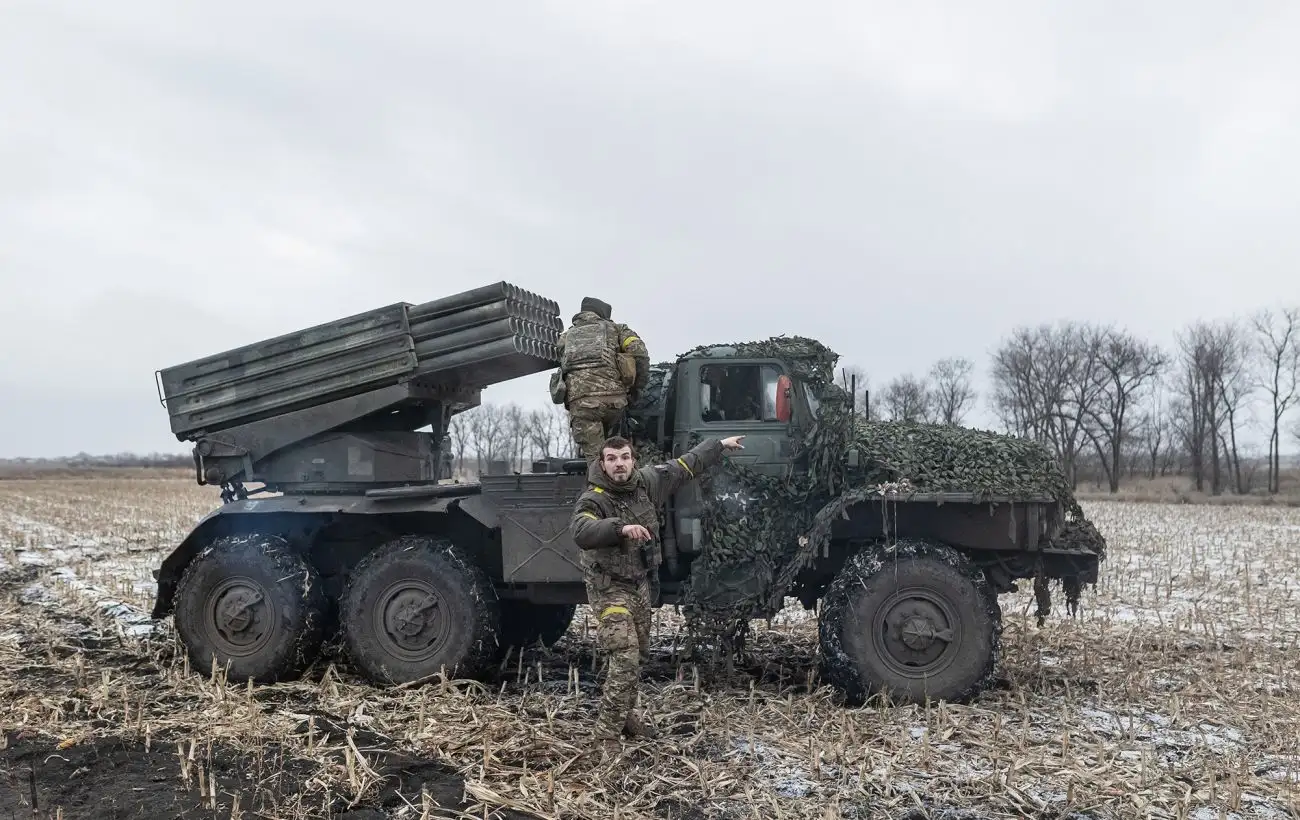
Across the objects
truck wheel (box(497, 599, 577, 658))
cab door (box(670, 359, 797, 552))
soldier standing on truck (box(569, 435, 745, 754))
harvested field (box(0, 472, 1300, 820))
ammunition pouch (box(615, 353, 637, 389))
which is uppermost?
ammunition pouch (box(615, 353, 637, 389))

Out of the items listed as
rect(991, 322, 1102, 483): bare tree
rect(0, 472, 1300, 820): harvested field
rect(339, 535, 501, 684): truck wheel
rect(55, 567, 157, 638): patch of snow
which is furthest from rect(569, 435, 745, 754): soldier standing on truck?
rect(991, 322, 1102, 483): bare tree

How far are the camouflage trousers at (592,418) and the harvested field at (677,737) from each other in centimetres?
176

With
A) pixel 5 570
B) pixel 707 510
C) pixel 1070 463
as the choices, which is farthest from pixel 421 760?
pixel 1070 463

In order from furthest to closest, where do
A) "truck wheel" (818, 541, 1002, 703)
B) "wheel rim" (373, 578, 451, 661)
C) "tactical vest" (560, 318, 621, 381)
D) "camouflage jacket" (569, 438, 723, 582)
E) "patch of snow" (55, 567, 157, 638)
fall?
"patch of snow" (55, 567, 157, 638) → "wheel rim" (373, 578, 451, 661) → "tactical vest" (560, 318, 621, 381) → "truck wheel" (818, 541, 1002, 703) → "camouflage jacket" (569, 438, 723, 582)

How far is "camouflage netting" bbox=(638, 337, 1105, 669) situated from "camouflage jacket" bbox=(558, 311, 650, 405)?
593 mm

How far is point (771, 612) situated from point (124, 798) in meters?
4.05

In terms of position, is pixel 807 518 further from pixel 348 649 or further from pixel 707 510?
pixel 348 649

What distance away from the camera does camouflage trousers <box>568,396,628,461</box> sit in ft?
22.5

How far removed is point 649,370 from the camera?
7336 millimetres

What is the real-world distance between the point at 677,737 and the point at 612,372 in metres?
2.53

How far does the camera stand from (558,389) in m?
7.07

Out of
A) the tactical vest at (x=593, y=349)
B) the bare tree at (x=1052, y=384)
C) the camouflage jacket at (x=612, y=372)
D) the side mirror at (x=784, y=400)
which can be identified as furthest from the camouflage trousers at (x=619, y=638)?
the bare tree at (x=1052, y=384)

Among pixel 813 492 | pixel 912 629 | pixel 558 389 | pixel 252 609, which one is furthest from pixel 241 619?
pixel 912 629

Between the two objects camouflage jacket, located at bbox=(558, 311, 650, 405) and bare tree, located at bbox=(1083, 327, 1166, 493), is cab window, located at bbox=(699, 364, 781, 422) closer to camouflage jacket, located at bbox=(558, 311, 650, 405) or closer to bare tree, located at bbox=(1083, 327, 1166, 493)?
camouflage jacket, located at bbox=(558, 311, 650, 405)
